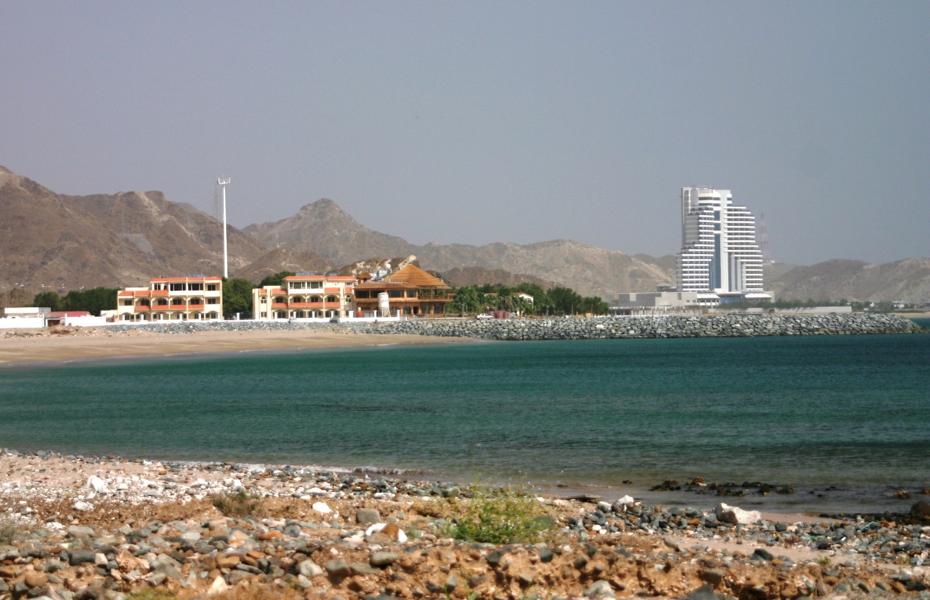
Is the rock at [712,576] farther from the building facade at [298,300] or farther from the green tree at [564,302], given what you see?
the green tree at [564,302]

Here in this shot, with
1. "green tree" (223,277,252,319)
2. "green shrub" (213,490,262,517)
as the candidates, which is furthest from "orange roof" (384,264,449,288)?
"green shrub" (213,490,262,517)

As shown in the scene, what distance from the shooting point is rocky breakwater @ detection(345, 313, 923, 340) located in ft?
369

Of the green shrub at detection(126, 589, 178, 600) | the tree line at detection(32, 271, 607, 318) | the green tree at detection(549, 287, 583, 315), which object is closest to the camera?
the green shrub at detection(126, 589, 178, 600)

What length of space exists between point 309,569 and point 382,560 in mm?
643

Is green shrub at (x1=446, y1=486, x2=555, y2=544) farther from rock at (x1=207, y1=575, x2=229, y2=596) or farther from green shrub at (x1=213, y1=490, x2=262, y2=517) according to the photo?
rock at (x1=207, y1=575, x2=229, y2=596)

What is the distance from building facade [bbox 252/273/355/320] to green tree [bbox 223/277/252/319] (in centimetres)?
146

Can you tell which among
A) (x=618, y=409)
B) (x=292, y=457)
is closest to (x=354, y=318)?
(x=618, y=409)

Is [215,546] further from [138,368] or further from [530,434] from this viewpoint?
[138,368]

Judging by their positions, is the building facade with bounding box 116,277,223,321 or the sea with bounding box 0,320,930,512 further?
the building facade with bounding box 116,277,223,321

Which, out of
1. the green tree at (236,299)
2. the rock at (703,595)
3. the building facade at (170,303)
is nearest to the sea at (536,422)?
the rock at (703,595)

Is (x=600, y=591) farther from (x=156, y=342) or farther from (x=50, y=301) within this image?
(x=50, y=301)

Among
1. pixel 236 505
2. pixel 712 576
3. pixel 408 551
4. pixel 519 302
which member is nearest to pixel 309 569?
pixel 408 551

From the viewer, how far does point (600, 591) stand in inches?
366

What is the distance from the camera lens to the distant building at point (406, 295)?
131125 mm
